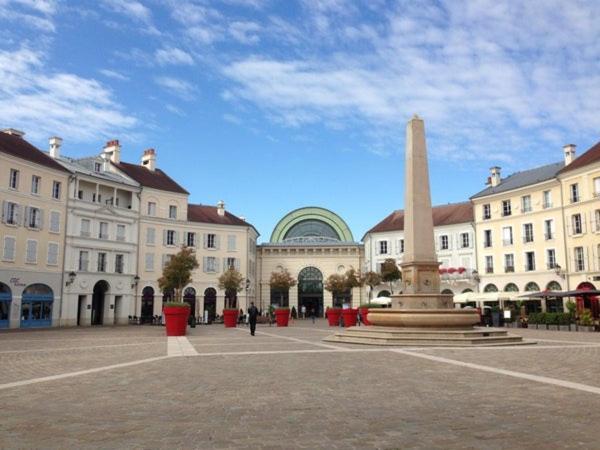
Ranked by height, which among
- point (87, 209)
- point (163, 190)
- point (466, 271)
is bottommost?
point (466, 271)

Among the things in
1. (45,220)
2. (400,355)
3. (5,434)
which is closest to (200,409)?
(5,434)

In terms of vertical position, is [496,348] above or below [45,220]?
below

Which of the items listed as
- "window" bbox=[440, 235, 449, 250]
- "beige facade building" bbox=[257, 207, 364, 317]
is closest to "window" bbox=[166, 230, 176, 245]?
"beige facade building" bbox=[257, 207, 364, 317]

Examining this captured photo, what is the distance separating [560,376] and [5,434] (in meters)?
9.36

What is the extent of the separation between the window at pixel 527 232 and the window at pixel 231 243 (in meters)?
29.6

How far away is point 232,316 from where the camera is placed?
128 feet

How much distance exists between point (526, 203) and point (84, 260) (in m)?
39.1

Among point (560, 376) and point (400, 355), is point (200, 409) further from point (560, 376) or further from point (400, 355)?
point (400, 355)

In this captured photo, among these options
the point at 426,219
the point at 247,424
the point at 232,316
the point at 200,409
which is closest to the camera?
the point at 247,424

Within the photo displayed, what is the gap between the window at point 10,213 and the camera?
37.6 meters

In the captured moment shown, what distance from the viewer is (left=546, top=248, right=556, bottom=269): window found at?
4581cm

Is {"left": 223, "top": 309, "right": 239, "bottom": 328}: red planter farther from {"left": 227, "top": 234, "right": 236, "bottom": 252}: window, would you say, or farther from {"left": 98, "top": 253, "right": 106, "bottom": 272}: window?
{"left": 227, "top": 234, "right": 236, "bottom": 252}: window

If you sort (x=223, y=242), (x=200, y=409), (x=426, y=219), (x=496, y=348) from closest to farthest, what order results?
(x=200, y=409) < (x=496, y=348) < (x=426, y=219) < (x=223, y=242)

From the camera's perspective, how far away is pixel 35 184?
40.4 meters
